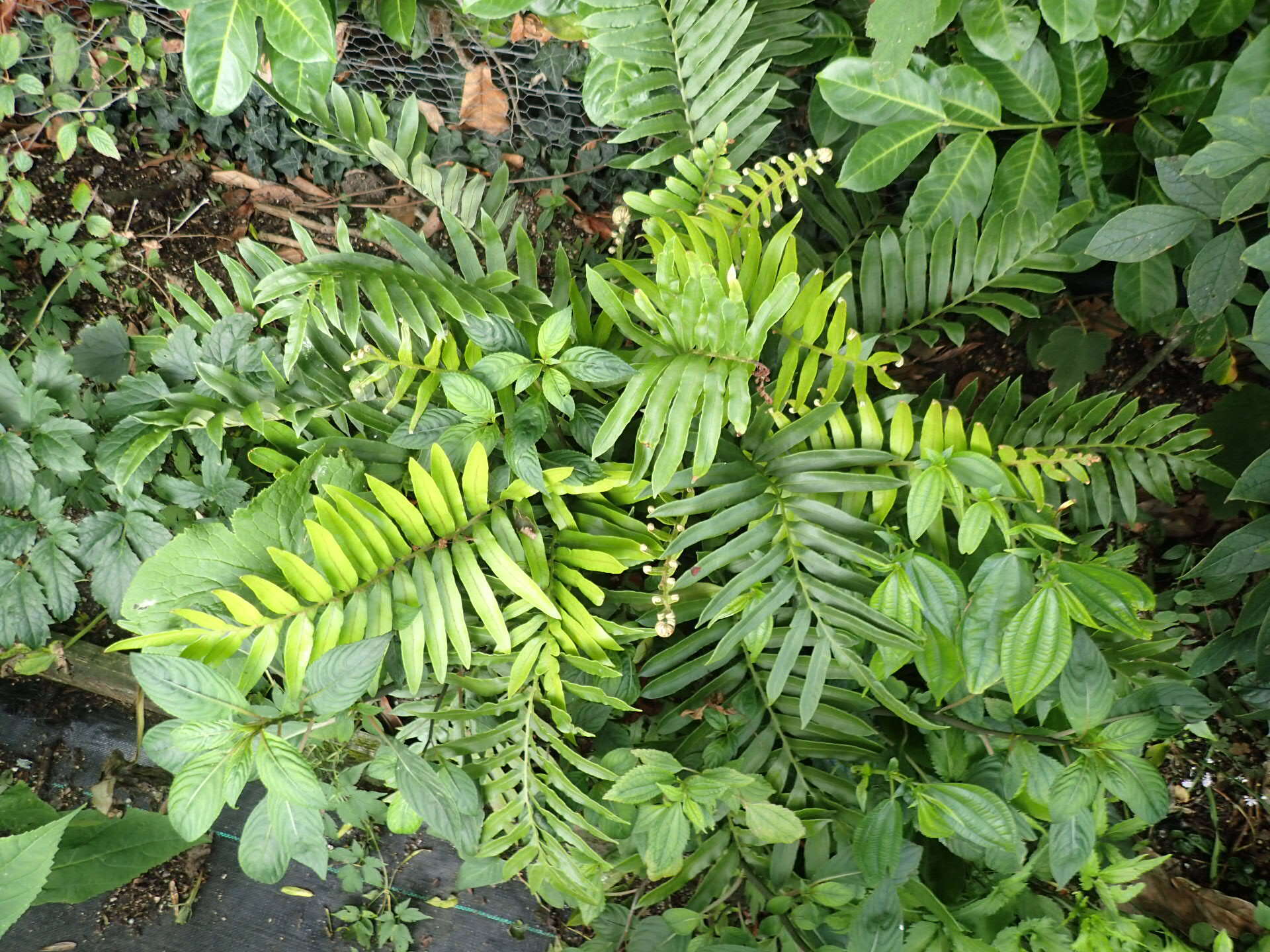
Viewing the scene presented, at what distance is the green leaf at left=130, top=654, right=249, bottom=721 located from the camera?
1082mm

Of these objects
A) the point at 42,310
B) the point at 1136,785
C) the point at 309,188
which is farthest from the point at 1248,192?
the point at 42,310

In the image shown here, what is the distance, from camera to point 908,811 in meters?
1.41

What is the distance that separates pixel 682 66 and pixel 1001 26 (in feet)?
1.97

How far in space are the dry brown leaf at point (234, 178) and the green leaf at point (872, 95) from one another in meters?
1.94

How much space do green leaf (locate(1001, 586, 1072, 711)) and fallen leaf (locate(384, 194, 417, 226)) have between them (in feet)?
7.06

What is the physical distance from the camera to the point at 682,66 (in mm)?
1591

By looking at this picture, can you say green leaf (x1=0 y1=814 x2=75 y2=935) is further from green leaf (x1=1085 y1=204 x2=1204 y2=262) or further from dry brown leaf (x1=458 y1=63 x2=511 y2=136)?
dry brown leaf (x1=458 y1=63 x2=511 y2=136)

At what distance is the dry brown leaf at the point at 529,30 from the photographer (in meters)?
2.09

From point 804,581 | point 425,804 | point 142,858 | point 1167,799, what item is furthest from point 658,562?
point 142,858

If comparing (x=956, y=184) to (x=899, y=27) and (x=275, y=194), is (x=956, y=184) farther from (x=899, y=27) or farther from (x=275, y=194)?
(x=275, y=194)

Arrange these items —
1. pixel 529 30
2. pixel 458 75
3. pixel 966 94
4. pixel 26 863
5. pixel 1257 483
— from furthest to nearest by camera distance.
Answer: pixel 458 75, pixel 529 30, pixel 966 94, pixel 1257 483, pixel 26 863

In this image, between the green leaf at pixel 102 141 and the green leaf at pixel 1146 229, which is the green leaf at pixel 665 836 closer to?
the green leaf at pixel 1146 229

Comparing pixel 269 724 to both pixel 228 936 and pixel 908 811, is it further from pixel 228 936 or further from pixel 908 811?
pixel 228 936

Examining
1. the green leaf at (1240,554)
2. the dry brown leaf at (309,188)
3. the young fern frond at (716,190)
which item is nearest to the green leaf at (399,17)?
the young fern frond at (716,190)
